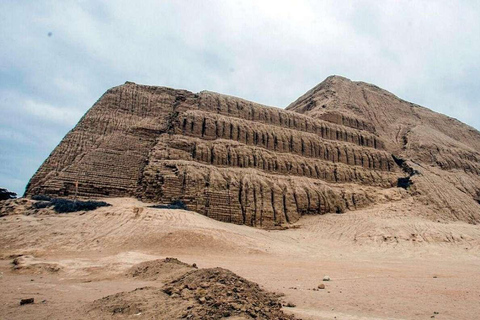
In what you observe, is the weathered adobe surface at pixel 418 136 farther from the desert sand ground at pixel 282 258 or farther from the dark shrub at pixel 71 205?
the dark shrub at pixel 71 205

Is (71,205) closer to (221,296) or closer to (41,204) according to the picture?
(41,204)

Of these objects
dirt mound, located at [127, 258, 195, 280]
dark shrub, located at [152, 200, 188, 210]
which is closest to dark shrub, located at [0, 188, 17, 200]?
dark shrub, located at [152, 200, 188, 210]

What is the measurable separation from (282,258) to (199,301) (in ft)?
38.6

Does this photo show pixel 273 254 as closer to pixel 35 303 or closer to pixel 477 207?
pixel 35 303

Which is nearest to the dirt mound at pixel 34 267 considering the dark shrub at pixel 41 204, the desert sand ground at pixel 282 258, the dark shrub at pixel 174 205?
the desert sand ground at pixel 282 258

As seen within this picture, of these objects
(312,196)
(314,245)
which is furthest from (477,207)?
(314,245)

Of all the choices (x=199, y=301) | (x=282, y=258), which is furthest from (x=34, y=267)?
(x=282, y=258)

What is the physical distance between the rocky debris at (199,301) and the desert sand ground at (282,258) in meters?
0.66

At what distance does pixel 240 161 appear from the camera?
31.2 m

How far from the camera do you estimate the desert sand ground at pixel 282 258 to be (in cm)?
788

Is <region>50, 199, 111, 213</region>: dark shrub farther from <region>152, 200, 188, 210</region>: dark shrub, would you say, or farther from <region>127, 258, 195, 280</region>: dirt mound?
<region>127, 258, 195, 280</region>: dirt mound

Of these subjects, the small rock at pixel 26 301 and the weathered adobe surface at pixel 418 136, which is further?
the weathered adobe surface at pixel 418 136

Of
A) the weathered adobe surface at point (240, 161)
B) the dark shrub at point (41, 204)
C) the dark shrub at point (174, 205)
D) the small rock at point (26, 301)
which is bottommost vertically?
the small rock at point (26, 301)

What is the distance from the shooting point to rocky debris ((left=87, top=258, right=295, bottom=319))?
628cm
